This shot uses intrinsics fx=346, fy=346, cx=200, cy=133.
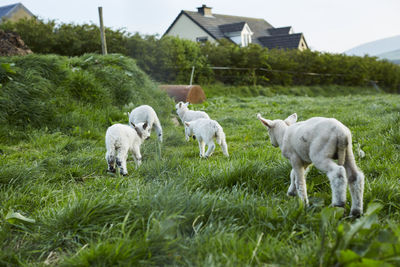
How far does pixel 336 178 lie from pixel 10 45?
10227 mm

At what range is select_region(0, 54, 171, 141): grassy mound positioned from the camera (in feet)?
24.0

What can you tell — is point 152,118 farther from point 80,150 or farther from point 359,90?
point 359,90

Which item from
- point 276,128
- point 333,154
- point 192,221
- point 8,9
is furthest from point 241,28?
point 192,221

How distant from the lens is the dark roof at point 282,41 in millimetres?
35781

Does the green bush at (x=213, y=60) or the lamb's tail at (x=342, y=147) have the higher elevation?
the green bush at (x=213, y=60)

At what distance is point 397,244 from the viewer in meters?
1.94

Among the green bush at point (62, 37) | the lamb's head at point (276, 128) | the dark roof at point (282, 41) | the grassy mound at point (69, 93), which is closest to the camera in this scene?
the lamb's head at point (276, 128)

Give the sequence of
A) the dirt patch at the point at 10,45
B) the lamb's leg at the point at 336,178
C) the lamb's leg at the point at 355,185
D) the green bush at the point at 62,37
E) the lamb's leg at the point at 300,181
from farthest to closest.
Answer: the green bush at the point at 62,37 < the dirt patch at the point at 10,45 < the lamb's leg at the point at 300,181 < the lamb's leg at the point at 355,185 < the lamb's leg at the point at 336,178

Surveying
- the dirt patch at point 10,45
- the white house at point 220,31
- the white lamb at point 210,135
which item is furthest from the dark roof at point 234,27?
the white lamb at point 210,135

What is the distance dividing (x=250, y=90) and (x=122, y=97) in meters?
12.3

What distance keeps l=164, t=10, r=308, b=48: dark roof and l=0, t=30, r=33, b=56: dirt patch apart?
76.8 feet

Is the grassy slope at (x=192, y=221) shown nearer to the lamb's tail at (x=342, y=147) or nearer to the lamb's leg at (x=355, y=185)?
the lamb's leg at (x=355, y=185)

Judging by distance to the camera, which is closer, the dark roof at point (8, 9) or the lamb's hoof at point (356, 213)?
the lamb's hoof at point (356, 213)

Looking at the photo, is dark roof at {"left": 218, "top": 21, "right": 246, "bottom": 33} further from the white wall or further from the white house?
the white wall
